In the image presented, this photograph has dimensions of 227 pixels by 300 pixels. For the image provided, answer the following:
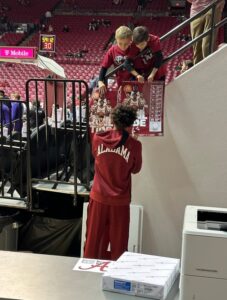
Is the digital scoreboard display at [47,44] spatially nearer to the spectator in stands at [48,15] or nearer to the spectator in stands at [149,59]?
the spectator in stands at [149,59]

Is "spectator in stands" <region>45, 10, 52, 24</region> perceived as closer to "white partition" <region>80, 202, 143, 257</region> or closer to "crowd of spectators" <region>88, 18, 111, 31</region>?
"crowd of spectators" <region>88, 18, 111, 31</region>

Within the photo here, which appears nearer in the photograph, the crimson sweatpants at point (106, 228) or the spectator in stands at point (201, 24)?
the crimson sweatpants at point (106, 228)

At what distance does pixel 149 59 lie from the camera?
3.10m

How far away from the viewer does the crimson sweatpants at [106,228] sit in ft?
9.47

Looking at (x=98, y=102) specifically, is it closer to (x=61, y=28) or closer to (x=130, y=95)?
(x=130, y=95)

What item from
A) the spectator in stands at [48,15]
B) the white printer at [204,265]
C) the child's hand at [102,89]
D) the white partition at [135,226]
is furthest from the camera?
the spectator in stands at [48,15]

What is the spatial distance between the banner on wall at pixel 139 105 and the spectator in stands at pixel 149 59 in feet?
0.32

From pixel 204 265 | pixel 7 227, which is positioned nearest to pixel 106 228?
pixel 7 227

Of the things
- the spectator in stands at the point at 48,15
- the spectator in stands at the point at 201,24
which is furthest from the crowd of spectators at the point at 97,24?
the spectator in stands at the point at 201,24

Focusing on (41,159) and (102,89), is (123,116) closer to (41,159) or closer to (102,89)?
(102,89)

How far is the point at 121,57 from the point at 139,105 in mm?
395

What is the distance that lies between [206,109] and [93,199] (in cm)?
108

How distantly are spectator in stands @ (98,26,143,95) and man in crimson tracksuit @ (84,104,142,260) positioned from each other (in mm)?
389

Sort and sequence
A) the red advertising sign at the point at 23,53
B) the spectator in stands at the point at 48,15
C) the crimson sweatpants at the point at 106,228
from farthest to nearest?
the spectator in stands at the point at 48,15 < the red advertising sign at the point at 23,53 < the crimson sweatpants at the point at 106,228
